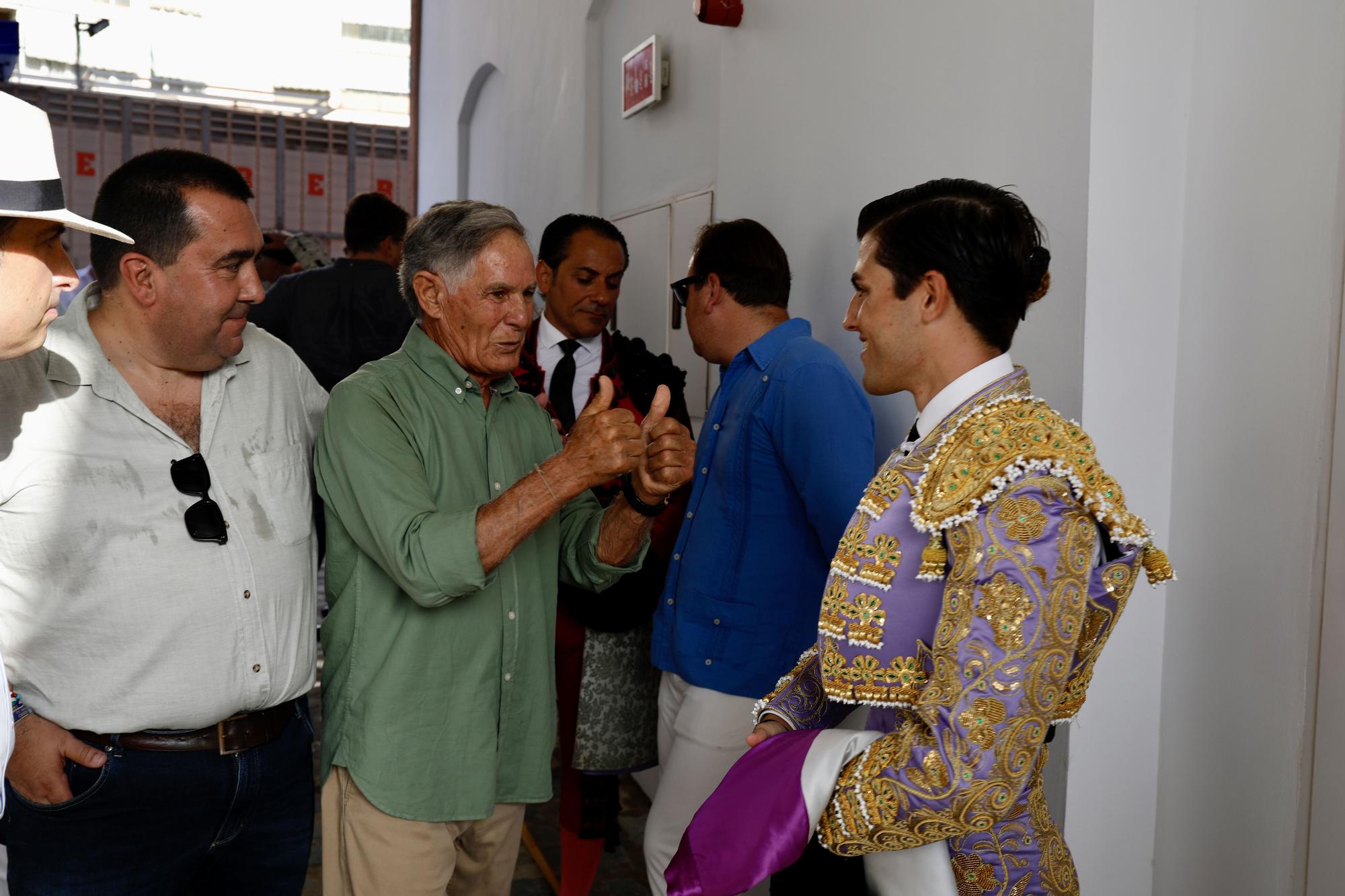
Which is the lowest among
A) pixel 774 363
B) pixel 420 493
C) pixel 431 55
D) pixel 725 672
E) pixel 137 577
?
pixel 725 672

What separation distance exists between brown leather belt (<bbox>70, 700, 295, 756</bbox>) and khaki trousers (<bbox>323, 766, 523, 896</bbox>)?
179 millimetres

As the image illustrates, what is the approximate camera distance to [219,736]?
5.92ft

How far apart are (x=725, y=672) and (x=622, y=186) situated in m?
2.92

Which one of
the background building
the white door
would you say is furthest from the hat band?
the background building

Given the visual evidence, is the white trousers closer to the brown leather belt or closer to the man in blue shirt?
the man in blue shirt

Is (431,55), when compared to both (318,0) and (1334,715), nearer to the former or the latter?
(1334,715)

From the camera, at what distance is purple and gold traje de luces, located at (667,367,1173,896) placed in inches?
48.4

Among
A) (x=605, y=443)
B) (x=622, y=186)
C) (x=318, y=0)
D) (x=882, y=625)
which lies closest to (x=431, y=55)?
(x=622, y=186)

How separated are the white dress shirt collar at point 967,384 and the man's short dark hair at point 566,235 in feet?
6.37

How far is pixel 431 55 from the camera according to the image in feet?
27.0

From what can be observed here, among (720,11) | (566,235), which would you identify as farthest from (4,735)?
(720,11)

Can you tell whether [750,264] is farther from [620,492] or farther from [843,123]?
[620,492]

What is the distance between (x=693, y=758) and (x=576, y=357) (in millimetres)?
1376

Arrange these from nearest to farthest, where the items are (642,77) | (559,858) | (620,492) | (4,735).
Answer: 1. (4,735)
2. (620,492)
3. (559,858)
4. (642,77)
